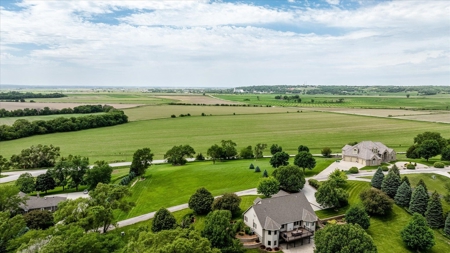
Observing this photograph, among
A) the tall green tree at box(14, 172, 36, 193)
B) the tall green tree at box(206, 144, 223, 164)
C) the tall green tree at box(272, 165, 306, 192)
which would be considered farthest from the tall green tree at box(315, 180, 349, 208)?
the tall green tree at box(14, 172, 36, 193)

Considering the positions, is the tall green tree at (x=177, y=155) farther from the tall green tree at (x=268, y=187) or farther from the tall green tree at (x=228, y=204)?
the tall green tree at (x=228, y=204)

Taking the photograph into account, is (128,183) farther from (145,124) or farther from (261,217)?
(145,124)

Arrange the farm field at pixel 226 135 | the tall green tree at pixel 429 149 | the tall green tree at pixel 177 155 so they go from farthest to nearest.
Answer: the farm field at pixel 226 135 < the tall green tree at pixel 177 155 < the tall green tree at pixel 429 149

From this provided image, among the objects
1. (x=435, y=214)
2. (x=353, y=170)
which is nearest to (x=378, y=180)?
(x=353, y=170)

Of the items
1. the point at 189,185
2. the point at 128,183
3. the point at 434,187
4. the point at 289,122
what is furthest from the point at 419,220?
the point at 289,122

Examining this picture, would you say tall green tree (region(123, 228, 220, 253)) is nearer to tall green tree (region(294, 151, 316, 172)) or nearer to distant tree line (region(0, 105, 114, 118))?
tall green tree (region(294, 151, 316, 172))

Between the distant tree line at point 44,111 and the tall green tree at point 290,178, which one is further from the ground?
the distant tree line at point 44,111

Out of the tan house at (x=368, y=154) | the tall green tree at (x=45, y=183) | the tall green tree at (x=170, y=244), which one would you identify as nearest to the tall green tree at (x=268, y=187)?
the tall green tree at (x=170, y=244)
